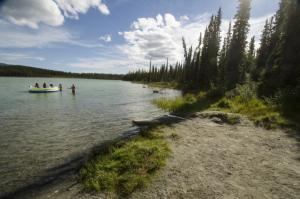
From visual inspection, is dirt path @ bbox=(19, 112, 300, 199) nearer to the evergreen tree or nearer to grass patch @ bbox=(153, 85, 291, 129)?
grass patch @ bbox=(153, 85, 291, 129)

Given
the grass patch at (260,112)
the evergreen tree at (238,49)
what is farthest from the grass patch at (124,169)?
the evergreen tree at (238,49)

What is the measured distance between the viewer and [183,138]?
879cm

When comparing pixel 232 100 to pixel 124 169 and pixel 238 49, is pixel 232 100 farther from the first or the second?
pixel 124 169

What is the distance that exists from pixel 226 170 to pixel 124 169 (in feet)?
10.3

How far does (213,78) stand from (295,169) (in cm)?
3468

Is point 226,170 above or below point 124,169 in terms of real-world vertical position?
above

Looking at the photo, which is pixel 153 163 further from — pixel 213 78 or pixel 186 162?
pixel 213 78

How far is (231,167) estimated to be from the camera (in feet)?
18.6

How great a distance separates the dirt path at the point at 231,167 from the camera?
447cm

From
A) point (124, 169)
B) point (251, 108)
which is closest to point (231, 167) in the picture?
point (124, 169)

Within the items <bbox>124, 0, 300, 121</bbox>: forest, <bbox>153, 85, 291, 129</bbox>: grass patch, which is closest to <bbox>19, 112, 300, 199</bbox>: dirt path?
<bbox>153, 85, 291, 129</bbox>: grass patch

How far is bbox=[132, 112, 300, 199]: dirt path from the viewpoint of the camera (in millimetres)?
4473

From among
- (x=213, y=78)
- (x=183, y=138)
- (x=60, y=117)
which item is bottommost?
(x=60, y=117)

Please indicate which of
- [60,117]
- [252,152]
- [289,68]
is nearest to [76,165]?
[252,152]
